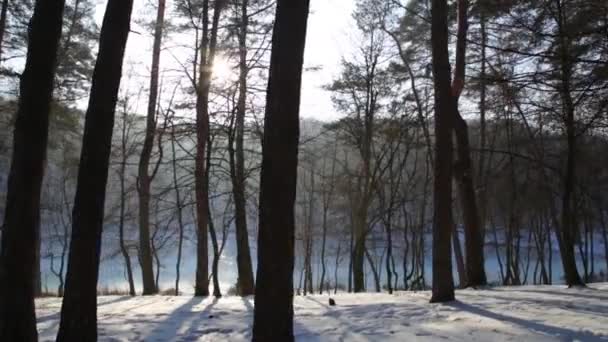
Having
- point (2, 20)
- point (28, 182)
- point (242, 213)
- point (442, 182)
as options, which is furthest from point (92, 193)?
point (2, 20)

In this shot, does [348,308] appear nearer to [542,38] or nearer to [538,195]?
[542,38]

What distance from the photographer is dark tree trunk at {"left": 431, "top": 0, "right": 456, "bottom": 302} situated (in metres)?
6.86

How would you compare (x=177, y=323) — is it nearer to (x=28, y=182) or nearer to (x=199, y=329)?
(x=199, y=329)

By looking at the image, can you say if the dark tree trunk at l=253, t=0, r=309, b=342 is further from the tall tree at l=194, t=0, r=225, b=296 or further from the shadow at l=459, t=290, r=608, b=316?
the tall tree at l=194, t=0, r=225, b=296

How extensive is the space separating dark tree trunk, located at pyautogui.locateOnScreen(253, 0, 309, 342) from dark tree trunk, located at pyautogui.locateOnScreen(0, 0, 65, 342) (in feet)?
7.25

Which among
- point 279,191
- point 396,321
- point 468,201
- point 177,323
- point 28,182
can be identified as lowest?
point 177,323

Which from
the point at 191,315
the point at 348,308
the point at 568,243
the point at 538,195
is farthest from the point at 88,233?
the point at 538,195

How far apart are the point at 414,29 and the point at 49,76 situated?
39.5 ft

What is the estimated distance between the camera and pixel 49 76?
15.4ft

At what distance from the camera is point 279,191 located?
359 centimetres

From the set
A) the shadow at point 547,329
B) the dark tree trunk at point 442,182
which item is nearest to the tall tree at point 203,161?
the dark tree trunk at point 442,182

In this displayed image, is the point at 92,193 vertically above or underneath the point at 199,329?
above

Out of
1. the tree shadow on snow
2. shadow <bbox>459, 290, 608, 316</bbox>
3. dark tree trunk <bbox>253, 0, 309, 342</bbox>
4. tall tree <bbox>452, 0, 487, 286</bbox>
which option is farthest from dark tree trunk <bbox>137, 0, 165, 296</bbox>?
→ dark tree trunk <bbox>253, 0, 309, 342</bbox>

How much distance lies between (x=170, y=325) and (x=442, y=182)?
→ 3.97 metres
